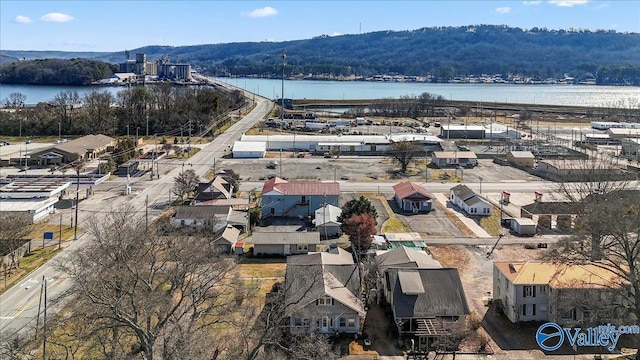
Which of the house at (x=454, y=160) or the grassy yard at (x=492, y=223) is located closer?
the grassy yard at (x=492, y=223)

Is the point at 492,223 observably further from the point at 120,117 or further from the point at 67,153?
the point at 120,117

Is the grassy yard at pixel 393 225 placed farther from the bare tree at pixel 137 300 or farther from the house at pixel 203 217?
the bare tree at pixel 137 300

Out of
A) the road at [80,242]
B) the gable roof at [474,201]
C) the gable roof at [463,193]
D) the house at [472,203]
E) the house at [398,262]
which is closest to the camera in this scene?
the road at [80,242]

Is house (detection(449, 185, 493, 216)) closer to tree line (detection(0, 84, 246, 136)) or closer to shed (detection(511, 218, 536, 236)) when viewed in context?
shed (detection(511, 218, 536, 236))

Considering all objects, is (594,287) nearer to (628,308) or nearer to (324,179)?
(628,308)

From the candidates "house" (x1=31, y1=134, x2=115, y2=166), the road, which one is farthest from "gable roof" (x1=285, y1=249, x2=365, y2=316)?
"house" (x1=31, y1=134, x2=115, y2=166)

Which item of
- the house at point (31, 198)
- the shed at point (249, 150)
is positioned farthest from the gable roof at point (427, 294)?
the shed at point (249, 150)
